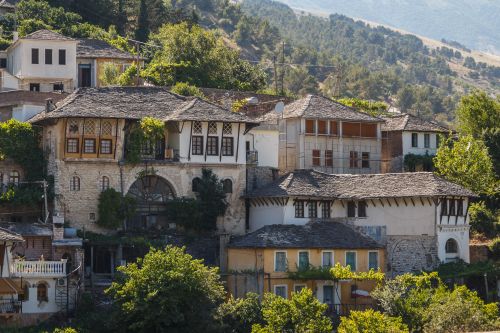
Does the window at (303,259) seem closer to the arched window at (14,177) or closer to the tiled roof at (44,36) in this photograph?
the arched window at (14,177)

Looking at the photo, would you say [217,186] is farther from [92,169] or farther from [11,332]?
[11,332]

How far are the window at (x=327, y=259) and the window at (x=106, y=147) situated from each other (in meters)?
14.4

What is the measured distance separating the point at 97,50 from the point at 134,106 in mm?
23391

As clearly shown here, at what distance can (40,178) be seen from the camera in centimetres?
7344

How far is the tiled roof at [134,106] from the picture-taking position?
73.7 m

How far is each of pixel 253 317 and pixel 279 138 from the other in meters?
23.0

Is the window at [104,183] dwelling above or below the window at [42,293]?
above

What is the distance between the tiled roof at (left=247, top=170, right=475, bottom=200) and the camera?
74375 mm

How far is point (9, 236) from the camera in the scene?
207 ft

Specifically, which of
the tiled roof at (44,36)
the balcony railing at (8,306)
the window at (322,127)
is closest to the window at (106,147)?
the balcony railing at (8,306)

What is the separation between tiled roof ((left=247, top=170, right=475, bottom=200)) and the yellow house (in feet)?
10.7

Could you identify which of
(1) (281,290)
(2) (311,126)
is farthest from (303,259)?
(2) (311,126)

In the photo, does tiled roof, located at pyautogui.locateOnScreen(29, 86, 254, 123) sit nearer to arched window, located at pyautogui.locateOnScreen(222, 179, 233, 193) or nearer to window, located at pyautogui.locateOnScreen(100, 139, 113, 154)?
window, located at pyautogui.locateOnScreen(100, 139, 113, 154)

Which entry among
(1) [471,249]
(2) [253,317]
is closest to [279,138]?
(1) [471,249]
